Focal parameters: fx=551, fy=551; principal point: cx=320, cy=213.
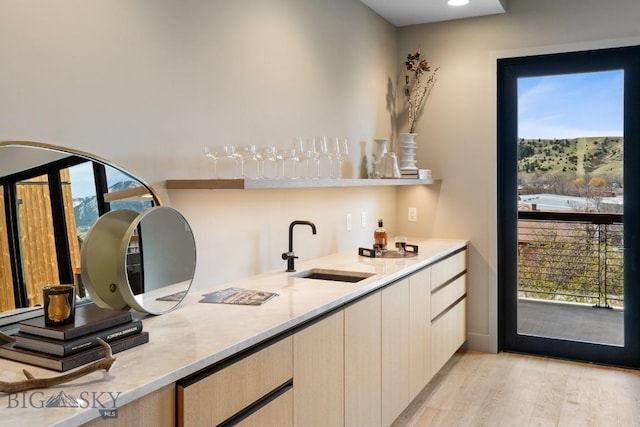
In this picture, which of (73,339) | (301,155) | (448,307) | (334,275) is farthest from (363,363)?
(448,307)

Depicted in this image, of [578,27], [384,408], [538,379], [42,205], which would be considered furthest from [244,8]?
[538,379]

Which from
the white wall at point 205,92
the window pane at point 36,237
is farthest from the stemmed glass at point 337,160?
the window pane at point 36,237

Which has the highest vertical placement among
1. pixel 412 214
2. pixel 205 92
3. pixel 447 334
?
pixel 205 92

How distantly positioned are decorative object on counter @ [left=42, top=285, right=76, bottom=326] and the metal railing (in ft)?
11.3

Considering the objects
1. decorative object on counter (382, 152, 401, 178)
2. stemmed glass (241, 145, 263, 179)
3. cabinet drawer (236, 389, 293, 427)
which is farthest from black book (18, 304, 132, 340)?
decorative object on counter (382, 152, 401, 178)

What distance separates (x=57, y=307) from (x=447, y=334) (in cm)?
280

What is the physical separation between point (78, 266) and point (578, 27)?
360cm

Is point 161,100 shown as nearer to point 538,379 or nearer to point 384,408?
point 384,408

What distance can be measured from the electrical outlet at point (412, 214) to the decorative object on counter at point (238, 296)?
91.5 inches

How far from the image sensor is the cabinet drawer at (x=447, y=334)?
11.4ft

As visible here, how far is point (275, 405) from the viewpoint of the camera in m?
1.80

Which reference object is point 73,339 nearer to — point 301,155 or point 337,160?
point 301,155

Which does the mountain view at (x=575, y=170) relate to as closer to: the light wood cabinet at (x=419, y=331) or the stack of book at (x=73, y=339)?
the light wood cabinet at (x=419, y=331)

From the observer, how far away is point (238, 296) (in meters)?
2.23
